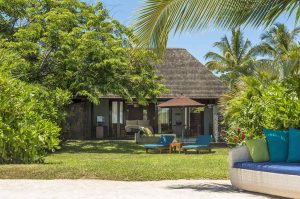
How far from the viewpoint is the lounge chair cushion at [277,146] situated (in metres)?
7.96

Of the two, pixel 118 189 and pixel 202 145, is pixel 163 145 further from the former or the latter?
pixel 118 189

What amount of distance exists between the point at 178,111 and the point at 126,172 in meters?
20.0

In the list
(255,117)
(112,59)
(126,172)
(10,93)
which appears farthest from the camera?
(112,59)

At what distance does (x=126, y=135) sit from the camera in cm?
2908

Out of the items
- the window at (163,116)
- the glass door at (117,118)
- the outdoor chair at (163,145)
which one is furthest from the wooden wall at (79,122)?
the outdoor chair at (163,145)

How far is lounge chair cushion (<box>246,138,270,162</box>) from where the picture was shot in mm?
7906

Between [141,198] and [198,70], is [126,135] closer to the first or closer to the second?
[198,70]

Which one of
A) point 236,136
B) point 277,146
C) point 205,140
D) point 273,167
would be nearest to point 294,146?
point 277,146

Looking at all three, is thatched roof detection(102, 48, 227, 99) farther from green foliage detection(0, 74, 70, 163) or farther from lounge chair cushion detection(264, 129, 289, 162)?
lounge chair cushion detection(264, 129, 289, 162)

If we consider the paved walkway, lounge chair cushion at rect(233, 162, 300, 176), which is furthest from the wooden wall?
lounge chair cushion at rect(233, 162, 300, 176)

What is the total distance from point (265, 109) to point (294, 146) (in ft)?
11.7

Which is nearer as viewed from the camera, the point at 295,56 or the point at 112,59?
the point at 295,56

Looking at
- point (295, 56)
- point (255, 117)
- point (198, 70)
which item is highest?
point (198, 70)

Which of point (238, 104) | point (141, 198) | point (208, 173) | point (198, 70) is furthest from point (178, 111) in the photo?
point (141, 198)
